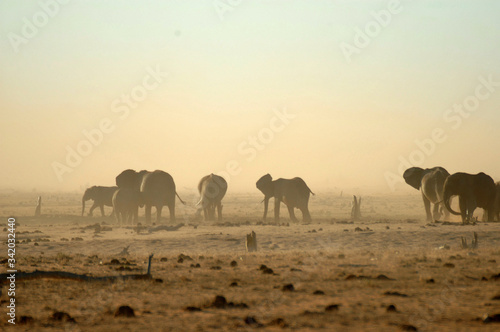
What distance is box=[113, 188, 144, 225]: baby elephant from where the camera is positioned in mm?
46625

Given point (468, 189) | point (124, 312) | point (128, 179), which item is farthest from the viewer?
point (128, 179)

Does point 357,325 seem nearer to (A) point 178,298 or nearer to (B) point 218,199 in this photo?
(A) point 178,298

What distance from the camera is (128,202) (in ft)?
154

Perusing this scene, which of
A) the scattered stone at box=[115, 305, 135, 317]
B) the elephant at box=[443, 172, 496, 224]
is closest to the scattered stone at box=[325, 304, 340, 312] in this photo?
the scattered stone at box=[115, 305, 135, 317]

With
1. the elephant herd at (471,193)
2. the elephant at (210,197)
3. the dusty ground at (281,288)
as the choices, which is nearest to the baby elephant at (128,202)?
the elephant at (210,197)

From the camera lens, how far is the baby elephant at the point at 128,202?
4662 centimetres

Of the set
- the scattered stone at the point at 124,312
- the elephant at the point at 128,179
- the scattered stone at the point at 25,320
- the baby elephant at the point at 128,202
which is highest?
the elephant at the point at 128,179

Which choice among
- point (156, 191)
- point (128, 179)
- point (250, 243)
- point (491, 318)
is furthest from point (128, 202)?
point (491, 318)

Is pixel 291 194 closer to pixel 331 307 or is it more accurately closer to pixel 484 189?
pixel 484 189

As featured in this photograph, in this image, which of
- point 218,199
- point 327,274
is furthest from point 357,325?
point 218,199

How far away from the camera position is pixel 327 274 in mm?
17484

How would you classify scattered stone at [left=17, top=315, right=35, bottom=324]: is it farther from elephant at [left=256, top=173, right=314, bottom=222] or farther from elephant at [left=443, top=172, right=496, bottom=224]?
elephant at [left=256, top=173, right=314, bottom=222]

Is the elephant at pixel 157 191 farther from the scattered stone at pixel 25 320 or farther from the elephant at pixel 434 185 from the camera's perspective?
the scattered stone at pixel 25 320

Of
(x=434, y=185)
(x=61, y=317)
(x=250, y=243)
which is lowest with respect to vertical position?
(x=61, y=317)
